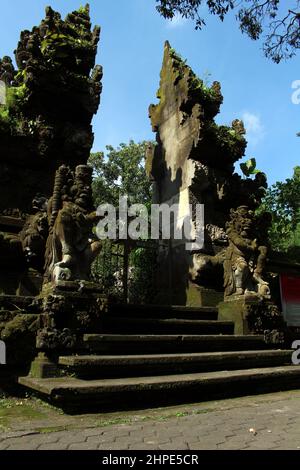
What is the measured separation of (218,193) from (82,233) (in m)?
4.59

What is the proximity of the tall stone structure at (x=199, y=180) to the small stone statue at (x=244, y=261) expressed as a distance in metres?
0.91

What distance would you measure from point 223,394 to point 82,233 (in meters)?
2.83

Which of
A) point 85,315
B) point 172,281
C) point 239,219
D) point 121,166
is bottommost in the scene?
point 85,315

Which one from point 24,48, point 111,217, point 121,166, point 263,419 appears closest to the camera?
point 263,419

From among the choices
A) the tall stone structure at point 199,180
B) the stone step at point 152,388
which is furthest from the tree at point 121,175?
the stone step at point 152,388

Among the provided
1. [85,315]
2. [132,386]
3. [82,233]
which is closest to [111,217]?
[82,233]

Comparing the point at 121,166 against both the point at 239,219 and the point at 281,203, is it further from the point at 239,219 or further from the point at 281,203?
the point at 239,219

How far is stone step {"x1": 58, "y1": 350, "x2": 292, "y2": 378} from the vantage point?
4.75 meters

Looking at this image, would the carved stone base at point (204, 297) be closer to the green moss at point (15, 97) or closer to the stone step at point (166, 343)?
the stone step at point (166, 343)

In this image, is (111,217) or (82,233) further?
(111,217)

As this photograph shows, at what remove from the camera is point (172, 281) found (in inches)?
385

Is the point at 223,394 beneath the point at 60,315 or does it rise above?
beneath

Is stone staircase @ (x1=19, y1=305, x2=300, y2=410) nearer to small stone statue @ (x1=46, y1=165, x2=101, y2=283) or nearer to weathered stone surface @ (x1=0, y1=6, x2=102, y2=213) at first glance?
small stone statue @ (x1=46, y1=165, x2=101, y2=283)
